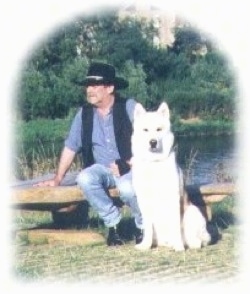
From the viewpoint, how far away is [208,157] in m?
6.35

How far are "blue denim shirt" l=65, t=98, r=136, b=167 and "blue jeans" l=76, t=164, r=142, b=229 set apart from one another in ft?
0.22

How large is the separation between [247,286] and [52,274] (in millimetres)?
1054

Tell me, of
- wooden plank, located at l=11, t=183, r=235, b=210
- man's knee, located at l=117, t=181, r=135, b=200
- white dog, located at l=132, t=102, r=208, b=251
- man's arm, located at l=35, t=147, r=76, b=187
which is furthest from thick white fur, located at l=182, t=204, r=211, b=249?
man's arm, located at l=35, t=147, r=76, b=187

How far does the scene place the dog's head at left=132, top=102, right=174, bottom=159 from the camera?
4832mm

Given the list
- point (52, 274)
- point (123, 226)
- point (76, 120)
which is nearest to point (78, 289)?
point (52, 274)

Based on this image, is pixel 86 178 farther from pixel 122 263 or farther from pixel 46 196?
pixel 122 263

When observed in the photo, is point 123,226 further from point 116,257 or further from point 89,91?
point 89,91

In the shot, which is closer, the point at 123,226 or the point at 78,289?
the point at 78,289

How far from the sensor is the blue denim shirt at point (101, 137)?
5.11m

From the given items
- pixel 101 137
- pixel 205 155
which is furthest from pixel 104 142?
pixel 205 155

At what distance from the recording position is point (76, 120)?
516 cm

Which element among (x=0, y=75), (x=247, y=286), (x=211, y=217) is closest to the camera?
(x=247, y=286)

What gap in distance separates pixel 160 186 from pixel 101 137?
0.47 meters

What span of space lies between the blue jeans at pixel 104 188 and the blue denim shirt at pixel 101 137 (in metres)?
0.07
